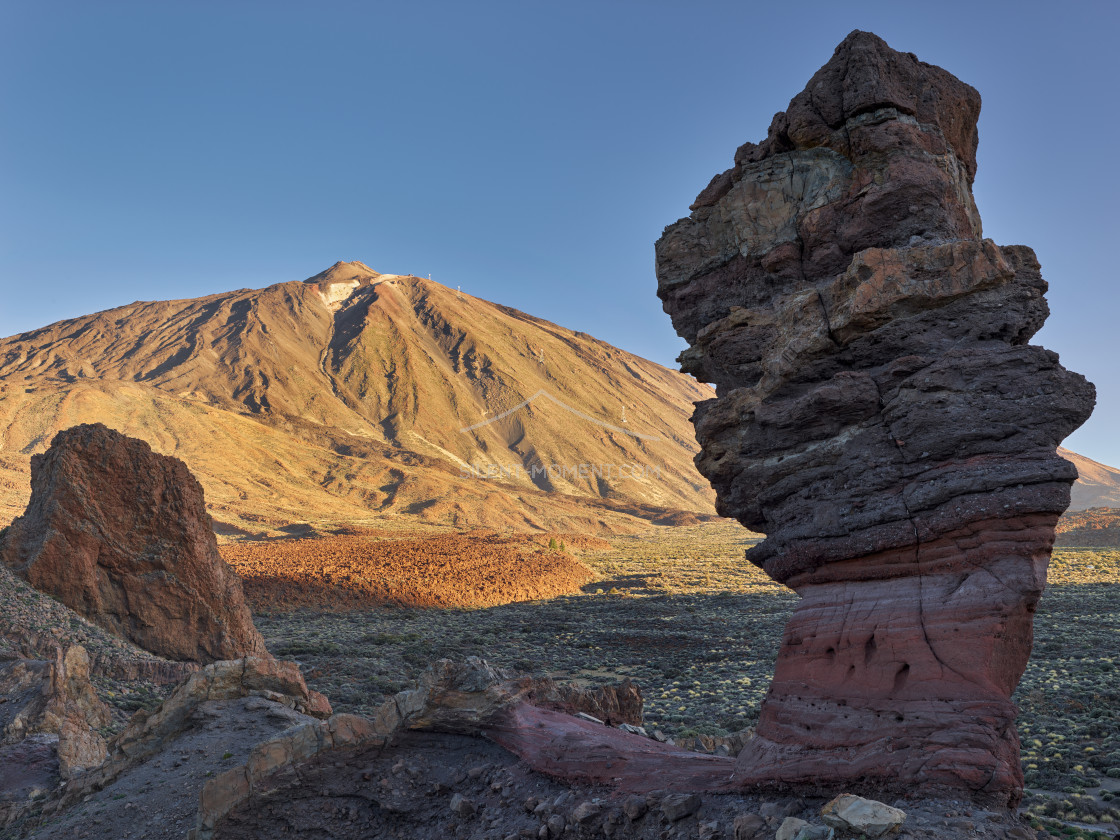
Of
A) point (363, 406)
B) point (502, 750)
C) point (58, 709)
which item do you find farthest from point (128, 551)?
point (363, 406)

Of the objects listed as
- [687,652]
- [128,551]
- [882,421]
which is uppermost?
[882,421]

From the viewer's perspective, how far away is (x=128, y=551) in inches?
656

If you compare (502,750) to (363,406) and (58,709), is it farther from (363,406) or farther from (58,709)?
(363,406)

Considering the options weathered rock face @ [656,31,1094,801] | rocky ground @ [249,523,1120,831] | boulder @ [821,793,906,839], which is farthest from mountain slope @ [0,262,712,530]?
boulder @ [821,793,906,839]

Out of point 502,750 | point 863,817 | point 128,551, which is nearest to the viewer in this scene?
point 863,817

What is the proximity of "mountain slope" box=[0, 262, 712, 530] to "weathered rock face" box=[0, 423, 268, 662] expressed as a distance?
1639 inches

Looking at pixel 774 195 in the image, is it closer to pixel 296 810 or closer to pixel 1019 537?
pixel 1019 537

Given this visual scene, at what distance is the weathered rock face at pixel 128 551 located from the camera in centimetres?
1602

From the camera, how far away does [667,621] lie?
31.1 meters

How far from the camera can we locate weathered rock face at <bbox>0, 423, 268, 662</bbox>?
16.0m

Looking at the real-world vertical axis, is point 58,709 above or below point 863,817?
below

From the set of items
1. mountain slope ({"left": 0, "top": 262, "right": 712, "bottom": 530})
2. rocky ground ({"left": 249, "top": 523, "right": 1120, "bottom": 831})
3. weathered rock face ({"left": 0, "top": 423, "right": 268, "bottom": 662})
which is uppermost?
mountain slope ({"left": 0, "top": 262, "right": 712, "bottom": 530})

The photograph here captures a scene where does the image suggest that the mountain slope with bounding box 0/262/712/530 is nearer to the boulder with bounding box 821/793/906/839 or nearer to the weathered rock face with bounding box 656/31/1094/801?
the weathered rock face with bounding box 656/31/1094/801

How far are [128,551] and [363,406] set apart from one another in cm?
10770
